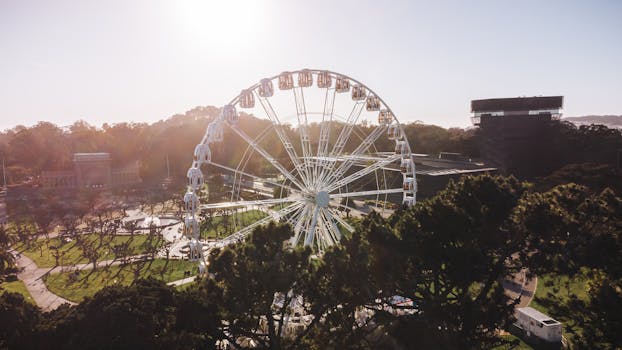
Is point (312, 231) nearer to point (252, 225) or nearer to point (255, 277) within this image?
point (252, 225)

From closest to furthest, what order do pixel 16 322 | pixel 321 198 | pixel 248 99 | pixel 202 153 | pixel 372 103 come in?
pixel 16 322, pixel 202 153, pixel 321 198, pixel 248 99, pixel 372 103

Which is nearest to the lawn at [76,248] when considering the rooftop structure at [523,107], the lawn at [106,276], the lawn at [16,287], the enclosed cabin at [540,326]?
the lawn at [106,276]

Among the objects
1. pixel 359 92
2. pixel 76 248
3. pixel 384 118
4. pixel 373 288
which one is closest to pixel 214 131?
pixel 359 92

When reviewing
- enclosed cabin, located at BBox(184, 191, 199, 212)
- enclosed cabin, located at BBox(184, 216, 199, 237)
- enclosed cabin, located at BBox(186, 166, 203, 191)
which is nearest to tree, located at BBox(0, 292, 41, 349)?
enclosed cabin, located at BBox(184, 216, 199, 237)

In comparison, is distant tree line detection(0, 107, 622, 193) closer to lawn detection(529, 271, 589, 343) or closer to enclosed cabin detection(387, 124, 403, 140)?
enclosed cabin detection(387, 124, 403, 140)

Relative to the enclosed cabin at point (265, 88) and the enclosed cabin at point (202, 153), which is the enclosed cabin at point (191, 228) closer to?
the enclosed cabin at point (202, 153)

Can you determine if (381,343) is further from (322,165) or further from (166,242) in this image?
(166,242)

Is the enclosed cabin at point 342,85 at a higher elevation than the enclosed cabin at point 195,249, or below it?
higher
